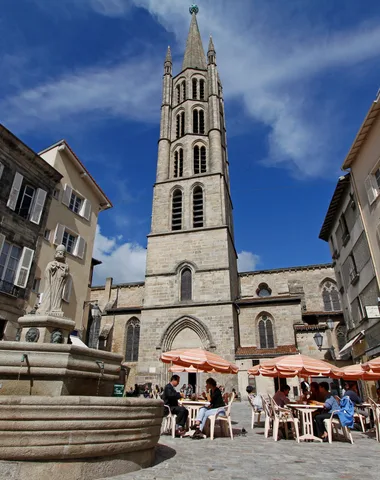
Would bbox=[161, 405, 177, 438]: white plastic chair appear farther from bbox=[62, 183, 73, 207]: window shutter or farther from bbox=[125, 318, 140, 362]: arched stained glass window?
bbox=[125, 318, 140, 362]: arched stained glass window

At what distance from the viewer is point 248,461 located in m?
4.98

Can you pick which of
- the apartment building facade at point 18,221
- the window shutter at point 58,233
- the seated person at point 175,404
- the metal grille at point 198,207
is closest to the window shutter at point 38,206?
the apartment building facade at point 18,221

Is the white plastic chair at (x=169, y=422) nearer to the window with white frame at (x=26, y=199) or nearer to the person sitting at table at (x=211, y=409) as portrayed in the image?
the person sitting at table at (x=211, y=409)

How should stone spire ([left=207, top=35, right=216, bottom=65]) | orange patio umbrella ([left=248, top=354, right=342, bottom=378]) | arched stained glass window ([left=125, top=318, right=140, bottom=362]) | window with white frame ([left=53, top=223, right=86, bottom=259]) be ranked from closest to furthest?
orange patio umbrella ([left=248, top=354, right=342, bottom=378]) < window with white frame ([left=53, top=223, right=86, bottom=259]) < arched stained glass window ([left=125, top=318, right=140, bottom=362]) < stone spire ([left=207, top=35, right=216, bottom=65])

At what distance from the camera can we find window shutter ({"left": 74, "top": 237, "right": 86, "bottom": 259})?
15.9m

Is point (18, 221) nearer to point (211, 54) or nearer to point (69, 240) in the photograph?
point (69, 240)

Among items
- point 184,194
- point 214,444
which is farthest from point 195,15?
point 214,444

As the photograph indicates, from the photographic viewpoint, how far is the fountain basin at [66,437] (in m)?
3.27

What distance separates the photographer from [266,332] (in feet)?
70.4

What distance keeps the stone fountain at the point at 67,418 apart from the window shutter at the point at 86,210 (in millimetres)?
13050

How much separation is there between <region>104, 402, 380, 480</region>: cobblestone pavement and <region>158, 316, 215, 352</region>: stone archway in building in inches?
524

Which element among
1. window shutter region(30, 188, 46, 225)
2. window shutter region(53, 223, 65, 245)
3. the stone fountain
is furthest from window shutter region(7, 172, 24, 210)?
the stone fountain

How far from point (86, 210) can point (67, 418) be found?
1496cm

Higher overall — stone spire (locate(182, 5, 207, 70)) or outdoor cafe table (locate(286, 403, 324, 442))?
stone spire (locate(182, 5, 207, 70))
